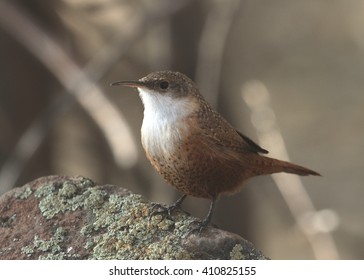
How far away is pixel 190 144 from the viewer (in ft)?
10.5

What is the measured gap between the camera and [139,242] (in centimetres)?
305

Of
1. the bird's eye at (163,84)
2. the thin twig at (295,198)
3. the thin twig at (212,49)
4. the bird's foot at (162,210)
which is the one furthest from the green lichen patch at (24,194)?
the thin twig at (295,198)

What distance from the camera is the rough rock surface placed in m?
3.00

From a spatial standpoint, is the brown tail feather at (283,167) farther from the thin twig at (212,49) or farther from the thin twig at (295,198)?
the thin twig at (295,198)

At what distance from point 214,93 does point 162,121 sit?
7.61 feet

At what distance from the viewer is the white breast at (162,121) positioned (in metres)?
3.16

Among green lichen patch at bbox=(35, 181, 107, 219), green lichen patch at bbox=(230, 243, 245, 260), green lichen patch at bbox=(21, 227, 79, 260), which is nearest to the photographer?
green lichen patch at bbox=(230, 243, 245, 260)

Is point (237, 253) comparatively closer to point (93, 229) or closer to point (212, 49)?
point (93, 229)

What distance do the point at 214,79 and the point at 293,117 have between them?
9.72 feet

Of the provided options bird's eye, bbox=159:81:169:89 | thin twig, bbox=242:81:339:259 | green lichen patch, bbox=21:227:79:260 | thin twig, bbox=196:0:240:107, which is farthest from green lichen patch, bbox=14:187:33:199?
thin twig, bbox=242:81:339:259

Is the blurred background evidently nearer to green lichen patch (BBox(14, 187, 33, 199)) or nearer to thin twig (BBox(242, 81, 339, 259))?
thin twig (BBox(242, 81, 339, 259))

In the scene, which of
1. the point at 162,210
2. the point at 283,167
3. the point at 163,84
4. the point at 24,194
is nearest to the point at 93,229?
the point at 162,210

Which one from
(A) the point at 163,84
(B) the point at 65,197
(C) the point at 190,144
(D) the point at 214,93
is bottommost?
(B) the point at 65,197

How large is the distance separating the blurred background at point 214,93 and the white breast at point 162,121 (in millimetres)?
1327
